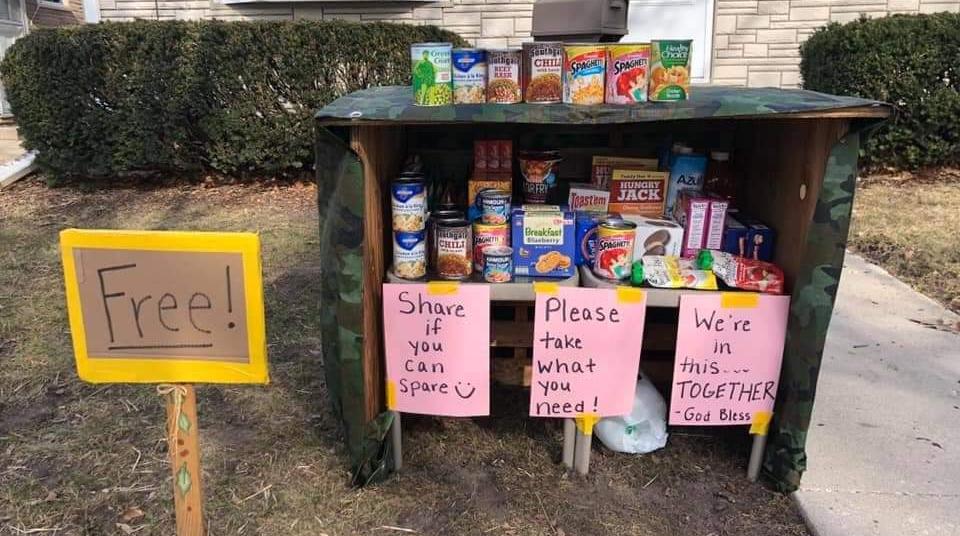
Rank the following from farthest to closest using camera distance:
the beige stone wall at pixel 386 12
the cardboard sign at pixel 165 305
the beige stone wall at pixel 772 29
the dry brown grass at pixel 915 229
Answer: the beige stone wall at pixel 386 12 < the beige stone wall at pixel 772 29 < the dry brown grass at pixel 915 229 < the cardboard sign at pixel 165 305

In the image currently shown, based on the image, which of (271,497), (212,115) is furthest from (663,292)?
(212,115)

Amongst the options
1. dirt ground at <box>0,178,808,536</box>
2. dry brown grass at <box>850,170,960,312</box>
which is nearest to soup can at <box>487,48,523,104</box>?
dirt ground at <box>0,178,808,536</box>

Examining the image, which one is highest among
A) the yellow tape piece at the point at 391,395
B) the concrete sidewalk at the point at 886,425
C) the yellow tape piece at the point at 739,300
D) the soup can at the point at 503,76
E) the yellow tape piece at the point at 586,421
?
the soup can at the point at 503,76

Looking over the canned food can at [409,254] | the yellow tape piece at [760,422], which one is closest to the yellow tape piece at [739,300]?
the yellow tape piece at [760,422]

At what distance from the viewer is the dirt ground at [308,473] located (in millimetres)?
2324

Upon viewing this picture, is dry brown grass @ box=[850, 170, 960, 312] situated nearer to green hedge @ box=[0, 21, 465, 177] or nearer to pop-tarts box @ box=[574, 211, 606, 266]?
pop-tarts box @ box=[574, 211, 606, 266]

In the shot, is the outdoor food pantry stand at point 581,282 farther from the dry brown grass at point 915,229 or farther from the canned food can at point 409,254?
the dry brown grass at point 915,229

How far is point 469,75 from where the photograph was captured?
2.13m

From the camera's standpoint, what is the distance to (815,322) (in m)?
2.25

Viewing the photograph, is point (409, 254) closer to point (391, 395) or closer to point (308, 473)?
point (391, 395)

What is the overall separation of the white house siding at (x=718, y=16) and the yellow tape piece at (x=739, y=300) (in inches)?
249

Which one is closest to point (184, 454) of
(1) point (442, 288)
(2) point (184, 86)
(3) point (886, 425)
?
(1) point (442, 288)

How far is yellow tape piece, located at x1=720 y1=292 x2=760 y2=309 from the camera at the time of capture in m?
2.34

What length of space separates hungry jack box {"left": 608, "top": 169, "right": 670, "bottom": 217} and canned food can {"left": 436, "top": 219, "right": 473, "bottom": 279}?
64cm
